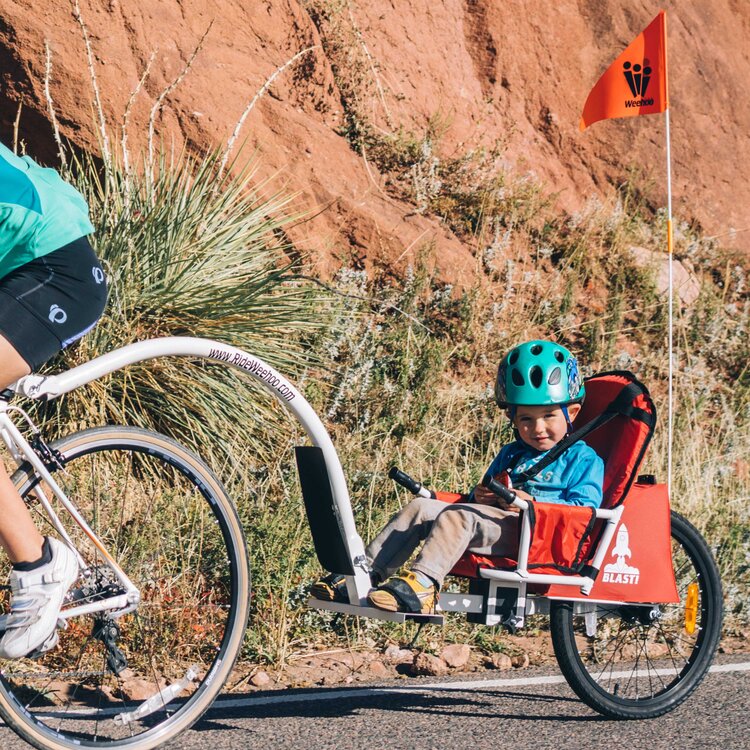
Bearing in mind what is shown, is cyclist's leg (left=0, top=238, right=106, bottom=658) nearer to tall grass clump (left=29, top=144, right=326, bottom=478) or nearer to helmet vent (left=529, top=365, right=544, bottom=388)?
helmet vent (left=529, top=365, right=544, bottom=388)

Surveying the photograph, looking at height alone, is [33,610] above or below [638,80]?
below

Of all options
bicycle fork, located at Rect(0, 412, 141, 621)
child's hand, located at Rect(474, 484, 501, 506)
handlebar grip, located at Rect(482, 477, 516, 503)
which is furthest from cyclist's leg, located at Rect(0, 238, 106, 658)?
child's hand, located at Rect(474, 484, 501, 506)

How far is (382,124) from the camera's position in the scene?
1152 cm

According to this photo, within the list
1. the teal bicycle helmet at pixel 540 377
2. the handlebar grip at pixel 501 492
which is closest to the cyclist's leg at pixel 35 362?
the handlebar grip at pixel 501 492

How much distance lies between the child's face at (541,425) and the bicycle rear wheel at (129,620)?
1316mm

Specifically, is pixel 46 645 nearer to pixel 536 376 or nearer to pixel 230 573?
pixel 230 573

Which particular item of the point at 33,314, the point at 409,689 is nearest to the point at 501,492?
the point at 409,689

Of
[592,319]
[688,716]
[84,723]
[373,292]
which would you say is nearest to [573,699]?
[688,716]

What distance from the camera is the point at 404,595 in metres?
3.88

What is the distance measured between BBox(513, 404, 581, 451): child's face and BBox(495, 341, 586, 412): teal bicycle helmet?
5 centimetres

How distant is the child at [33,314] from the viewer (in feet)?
10.4

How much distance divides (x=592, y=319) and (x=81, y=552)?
24.4ft

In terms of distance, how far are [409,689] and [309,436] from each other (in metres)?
1.40

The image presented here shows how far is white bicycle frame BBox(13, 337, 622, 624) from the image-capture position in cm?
340
